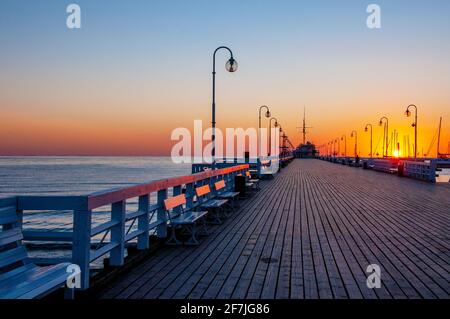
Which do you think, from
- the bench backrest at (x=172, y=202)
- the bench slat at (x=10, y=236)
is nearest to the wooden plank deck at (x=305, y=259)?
the bench backrest at (x=172, y=202)

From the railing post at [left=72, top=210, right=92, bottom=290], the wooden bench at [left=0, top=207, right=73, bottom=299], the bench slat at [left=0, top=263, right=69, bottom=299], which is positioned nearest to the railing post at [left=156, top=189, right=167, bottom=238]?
the railing post at [left=72, top=210, right=92, bottom=290]

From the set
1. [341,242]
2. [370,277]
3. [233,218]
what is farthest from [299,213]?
[370,277]

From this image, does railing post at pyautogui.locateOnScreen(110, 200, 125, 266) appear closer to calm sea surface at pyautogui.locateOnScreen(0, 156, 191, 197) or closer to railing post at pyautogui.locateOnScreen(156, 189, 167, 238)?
railing post at pyautogui.locateOnScreen(156, 189, 167, 238)

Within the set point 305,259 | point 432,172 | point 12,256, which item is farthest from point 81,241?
point 432,172

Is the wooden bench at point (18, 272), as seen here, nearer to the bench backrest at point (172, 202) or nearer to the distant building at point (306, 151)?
the bench backrest at point (172, 202)

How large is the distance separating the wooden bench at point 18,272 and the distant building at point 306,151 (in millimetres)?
154530

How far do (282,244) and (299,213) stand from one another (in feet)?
14.0

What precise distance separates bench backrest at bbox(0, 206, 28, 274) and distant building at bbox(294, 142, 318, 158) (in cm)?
15449

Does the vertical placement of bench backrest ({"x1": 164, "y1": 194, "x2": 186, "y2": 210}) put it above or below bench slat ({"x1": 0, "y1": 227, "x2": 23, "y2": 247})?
below

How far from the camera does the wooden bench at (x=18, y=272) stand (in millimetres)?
3557

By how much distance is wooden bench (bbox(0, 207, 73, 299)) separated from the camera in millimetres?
3557

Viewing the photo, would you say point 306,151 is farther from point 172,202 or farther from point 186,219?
point 172,202
